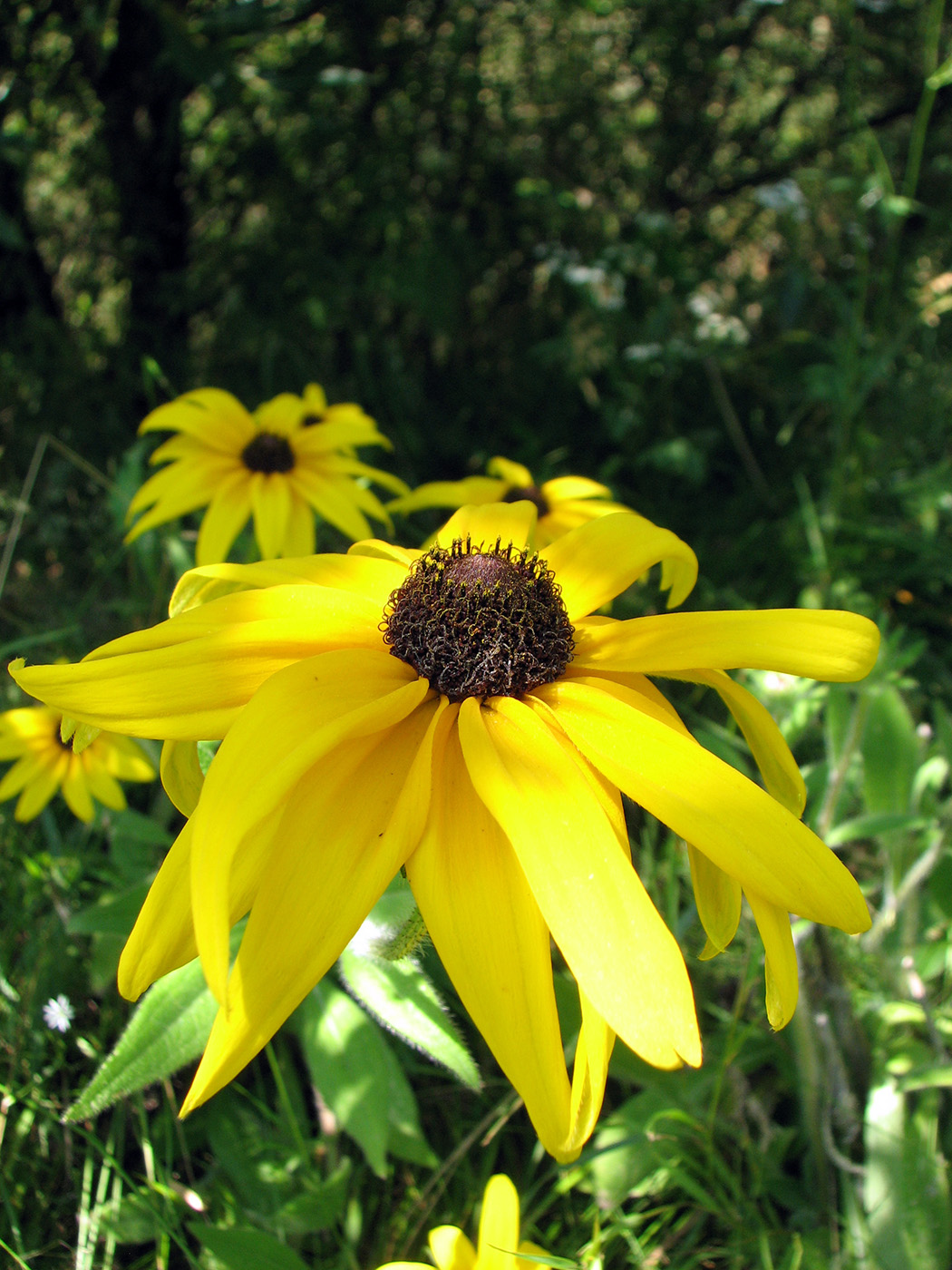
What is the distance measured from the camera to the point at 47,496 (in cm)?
322

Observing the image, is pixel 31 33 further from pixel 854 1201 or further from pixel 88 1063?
pixel 854 1201

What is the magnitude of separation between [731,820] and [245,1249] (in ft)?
3.30

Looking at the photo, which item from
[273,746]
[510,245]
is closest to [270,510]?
[273,746]

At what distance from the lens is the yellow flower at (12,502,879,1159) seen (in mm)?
866

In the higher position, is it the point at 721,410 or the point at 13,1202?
the point at 721,410

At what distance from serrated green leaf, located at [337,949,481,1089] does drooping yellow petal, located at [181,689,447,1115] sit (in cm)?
37

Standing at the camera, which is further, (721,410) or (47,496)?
(721,410)

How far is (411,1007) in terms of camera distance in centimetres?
135

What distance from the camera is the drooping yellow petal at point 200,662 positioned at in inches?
38.8

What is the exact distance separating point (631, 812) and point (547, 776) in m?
1.01

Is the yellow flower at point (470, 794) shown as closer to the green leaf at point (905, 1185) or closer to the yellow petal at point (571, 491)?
the green leaf at point (905, 1185)

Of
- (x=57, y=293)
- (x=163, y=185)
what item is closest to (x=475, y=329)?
(x=163, y=185)

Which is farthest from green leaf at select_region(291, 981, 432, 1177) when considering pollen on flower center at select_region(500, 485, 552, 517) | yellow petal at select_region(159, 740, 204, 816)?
pollen on flower center at select_region(500, 485, 552, 517)

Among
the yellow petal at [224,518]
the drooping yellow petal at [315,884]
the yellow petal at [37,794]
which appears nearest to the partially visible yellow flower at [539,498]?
the yellow petal at [224,518]
